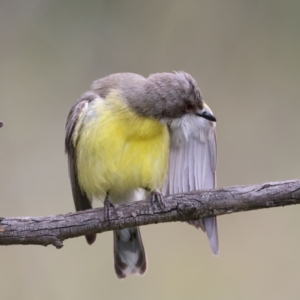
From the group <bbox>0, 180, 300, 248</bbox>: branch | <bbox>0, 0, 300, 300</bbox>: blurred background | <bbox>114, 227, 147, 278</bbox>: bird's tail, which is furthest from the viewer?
<bbox>0, 0, 300, 300</bbox>: blurred background

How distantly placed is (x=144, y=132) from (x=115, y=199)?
620mm

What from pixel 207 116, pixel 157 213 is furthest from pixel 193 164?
pixel 157 213

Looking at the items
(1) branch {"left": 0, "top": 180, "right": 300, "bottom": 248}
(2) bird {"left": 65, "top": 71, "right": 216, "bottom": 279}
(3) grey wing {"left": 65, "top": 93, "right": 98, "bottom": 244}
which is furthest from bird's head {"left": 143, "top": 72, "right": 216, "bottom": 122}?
(1) branch {"left": 0, "top": 180, "right": 300, "bottom": 248}

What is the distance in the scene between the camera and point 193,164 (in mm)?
3984

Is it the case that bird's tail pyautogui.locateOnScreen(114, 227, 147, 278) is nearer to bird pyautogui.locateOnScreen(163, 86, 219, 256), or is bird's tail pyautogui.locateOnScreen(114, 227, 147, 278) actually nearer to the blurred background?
bird pyautogui.locateOnScreen(163, 86, 219, 256)

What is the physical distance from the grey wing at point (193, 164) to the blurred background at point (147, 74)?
1.32 meters

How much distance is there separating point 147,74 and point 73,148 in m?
1.85

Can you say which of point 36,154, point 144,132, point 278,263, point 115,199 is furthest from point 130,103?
point 278,263

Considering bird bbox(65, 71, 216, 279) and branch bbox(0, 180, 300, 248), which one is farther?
bird bbox(65, 71, 216, 279)

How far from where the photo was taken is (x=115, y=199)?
4.04 m

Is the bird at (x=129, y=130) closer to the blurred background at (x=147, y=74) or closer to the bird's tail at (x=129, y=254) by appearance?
the bird's tail at (x=129, y=254)

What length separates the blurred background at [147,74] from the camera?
5.11 m

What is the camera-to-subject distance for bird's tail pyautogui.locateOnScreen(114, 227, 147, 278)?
13.8 feet

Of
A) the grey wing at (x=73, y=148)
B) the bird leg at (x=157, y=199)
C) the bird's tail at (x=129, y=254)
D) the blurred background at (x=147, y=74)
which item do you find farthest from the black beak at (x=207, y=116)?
the blurred background at (x=147, y=74)
